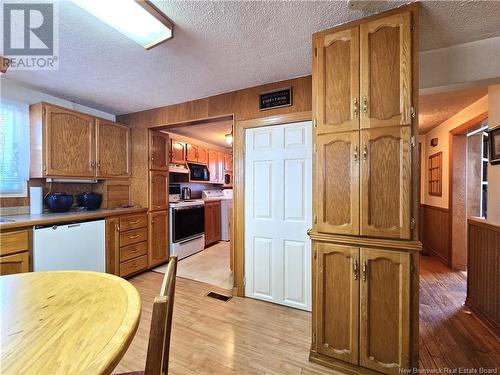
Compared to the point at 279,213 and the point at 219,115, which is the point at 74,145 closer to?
the point at 219,115

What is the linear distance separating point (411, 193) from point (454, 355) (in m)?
1.32

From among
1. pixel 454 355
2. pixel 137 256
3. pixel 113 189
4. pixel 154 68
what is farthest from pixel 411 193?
pixel 113 189

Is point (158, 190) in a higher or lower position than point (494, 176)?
lower

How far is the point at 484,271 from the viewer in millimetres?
2035

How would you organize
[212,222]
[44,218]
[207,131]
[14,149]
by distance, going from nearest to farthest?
[44,218] → [14,149] → [207,131] → [212,222]

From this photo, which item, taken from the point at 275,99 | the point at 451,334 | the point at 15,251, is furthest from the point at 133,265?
the point at 451,334

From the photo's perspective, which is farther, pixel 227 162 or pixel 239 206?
pixel 227 162

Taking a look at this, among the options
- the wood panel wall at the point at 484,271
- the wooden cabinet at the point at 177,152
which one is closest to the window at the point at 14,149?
the wooden cabinet at the point at 177,152

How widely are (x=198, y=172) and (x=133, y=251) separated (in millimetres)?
2114

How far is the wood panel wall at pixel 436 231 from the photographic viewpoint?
3.41 meters

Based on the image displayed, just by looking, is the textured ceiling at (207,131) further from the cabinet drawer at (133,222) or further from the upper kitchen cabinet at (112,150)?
the cabinet drawer at (133,222)

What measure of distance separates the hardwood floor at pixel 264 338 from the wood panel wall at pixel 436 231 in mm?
1069

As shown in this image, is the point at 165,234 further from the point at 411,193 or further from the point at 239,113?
the point at 411,193

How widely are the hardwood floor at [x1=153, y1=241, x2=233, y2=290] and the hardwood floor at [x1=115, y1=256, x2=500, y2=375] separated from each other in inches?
15.2
